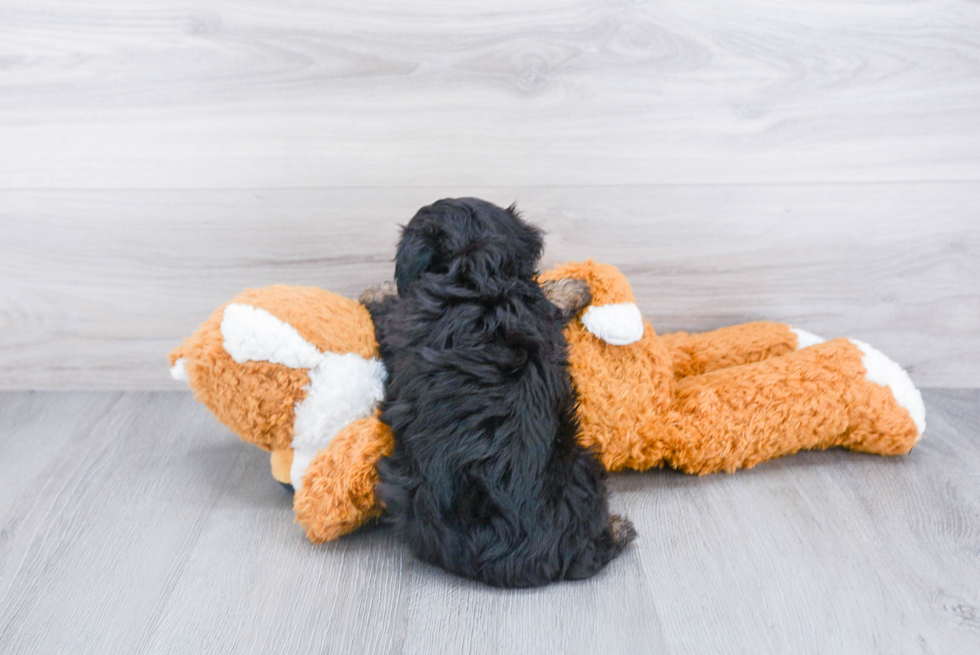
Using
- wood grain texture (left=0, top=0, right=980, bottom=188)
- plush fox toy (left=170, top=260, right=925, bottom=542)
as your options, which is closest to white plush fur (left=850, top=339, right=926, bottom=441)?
plush fox toy (left=170, top=260, right=925, bottom=542)

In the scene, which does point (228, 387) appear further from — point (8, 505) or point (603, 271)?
point (603, 271)

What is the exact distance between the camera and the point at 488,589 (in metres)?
0.85

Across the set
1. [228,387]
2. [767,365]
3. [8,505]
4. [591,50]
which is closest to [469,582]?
[228,387]

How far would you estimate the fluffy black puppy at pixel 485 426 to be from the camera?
831 mm

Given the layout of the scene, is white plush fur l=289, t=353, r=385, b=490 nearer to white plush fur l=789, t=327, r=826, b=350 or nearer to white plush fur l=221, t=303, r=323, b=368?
white plush fur l=221, t=303, r=323, b=368

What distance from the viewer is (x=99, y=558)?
938mm

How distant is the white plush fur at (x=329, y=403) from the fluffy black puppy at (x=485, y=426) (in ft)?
0.37

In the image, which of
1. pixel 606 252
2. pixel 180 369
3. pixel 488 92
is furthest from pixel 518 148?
pixel 180 369

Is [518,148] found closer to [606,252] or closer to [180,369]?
[606,252]

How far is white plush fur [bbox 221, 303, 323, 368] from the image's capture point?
97 cm

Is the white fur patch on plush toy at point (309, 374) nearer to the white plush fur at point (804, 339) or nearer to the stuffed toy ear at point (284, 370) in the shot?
the stuffed toy ear at point (284, 370)

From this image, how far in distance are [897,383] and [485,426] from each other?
72 cm

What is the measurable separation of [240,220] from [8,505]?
59cm

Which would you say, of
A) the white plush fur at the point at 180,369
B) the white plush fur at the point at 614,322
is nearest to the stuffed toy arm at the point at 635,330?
the white plush fur at the point at 614,322
